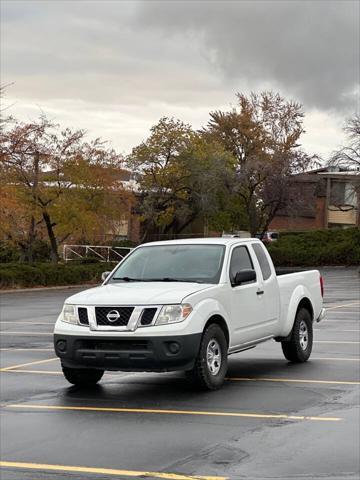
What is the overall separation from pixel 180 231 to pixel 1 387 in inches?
2124

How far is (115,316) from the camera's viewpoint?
1022cm

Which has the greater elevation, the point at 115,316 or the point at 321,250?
the point at 321,250

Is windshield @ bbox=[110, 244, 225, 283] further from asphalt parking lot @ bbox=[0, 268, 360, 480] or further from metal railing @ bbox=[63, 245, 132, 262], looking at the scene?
metal railing @ bbox=[63, 245, 132, 262]

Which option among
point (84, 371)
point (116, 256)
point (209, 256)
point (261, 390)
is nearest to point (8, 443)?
point (84, 371)

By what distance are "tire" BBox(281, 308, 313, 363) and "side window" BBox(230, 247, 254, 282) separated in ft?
4.83

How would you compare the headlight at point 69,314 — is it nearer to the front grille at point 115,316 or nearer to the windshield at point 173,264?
the front grille at point 115,316

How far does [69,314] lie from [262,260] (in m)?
3.31

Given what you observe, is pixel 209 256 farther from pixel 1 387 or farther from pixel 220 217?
pixel 220 217

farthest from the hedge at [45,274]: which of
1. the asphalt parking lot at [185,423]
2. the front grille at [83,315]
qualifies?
the front grille at [83,315]

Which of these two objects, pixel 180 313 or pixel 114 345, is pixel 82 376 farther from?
pixel 180 313

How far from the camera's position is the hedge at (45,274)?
134 feet

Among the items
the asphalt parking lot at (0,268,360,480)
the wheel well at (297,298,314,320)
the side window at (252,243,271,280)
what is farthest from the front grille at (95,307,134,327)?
the wheel well at (297,298,314,320)

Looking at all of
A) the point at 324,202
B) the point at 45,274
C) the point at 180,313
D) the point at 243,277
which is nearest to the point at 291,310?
the point at 243,277

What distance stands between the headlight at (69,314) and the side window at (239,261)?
2.23 meters
